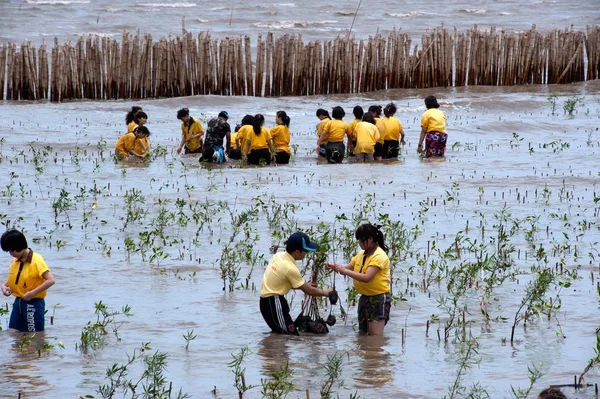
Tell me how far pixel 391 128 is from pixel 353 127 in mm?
656

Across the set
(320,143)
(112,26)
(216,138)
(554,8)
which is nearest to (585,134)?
(320,143)

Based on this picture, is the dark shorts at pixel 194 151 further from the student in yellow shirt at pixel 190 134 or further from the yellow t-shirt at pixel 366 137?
the yellow t-shirt at pixel 366 137

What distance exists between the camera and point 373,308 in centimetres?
761

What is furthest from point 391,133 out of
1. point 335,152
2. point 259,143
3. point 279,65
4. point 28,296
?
point 28,296

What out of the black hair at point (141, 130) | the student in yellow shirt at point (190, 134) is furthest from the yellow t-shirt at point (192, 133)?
the black hair at point (141, 130)

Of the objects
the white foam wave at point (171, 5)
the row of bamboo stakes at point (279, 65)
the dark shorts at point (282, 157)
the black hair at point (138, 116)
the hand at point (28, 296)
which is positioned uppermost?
the white foam wave at point (171, 5)

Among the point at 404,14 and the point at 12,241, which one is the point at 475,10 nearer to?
the point at 404,14

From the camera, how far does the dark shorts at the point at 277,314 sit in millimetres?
7559

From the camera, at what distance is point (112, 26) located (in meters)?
37.7

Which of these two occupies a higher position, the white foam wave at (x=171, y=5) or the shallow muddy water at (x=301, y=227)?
the white foam wave at (x=171, y=5)

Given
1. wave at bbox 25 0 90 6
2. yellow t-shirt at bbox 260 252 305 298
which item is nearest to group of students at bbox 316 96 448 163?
yellow t-shirt at bbox 260 252 305 298

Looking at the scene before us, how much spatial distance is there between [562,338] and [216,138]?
917cm

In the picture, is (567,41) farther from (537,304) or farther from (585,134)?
(537,304)

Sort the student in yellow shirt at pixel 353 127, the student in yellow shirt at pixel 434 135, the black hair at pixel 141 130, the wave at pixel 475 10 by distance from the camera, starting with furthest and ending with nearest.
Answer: the wave at pixel 475 10 → the student in yellow shirt at pixel 353 127 → the student in yellow shirt at pixel 434 135 → the black hair at pixel 141 130
